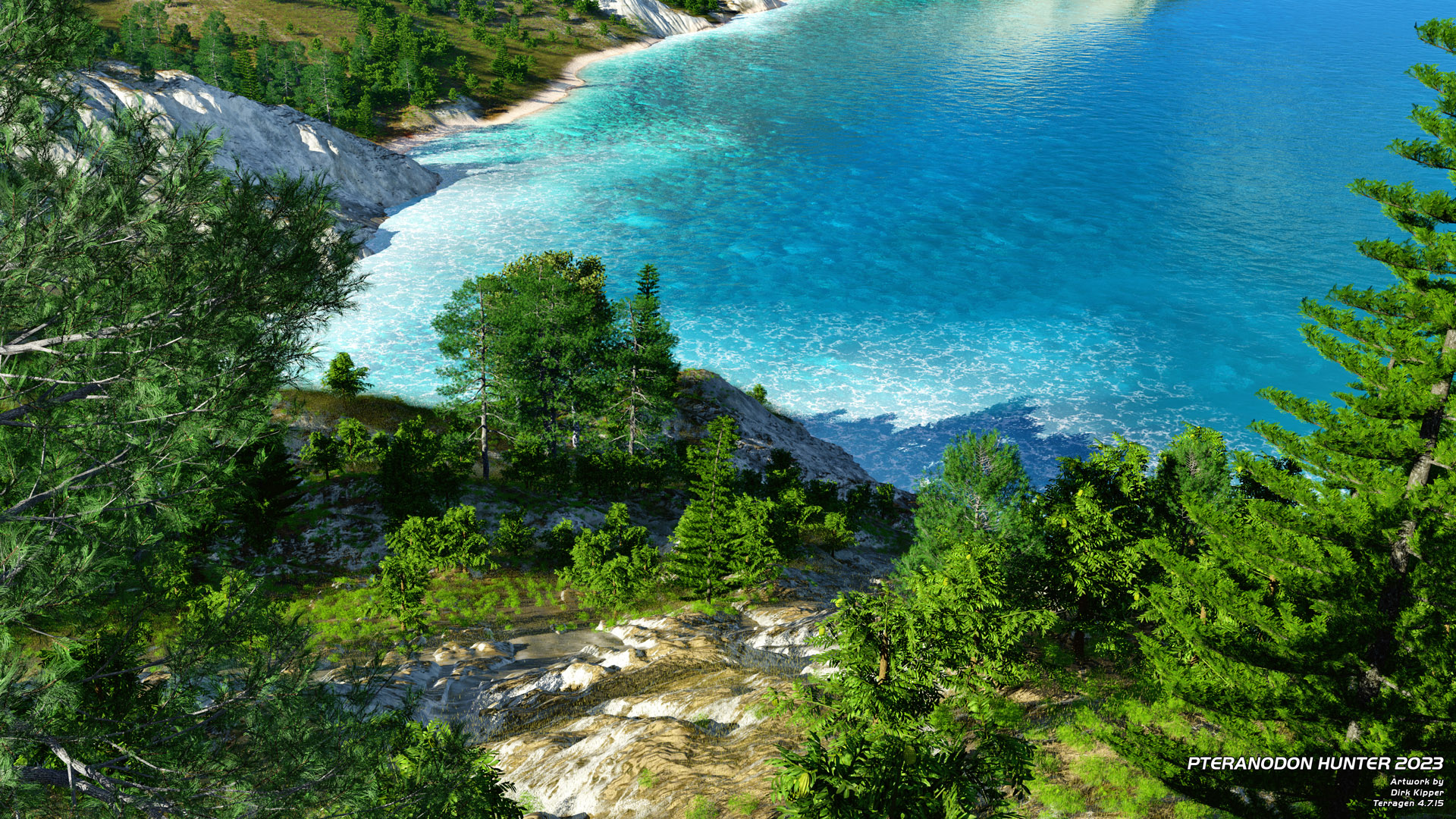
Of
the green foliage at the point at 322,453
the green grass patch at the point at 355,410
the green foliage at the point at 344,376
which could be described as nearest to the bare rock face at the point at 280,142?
the green grass patch at the point at 355,410

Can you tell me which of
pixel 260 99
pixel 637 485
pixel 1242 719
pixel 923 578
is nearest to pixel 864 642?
pixel 923 578

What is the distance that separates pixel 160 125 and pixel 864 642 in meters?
19.8

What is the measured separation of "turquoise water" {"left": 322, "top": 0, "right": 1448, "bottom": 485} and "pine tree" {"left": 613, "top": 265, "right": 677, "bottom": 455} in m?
29.2

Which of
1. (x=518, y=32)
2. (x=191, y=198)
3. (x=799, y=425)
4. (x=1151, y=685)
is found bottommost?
(x=799, y=425)

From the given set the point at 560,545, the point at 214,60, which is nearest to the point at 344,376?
the point at 560,545

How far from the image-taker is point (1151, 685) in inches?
780

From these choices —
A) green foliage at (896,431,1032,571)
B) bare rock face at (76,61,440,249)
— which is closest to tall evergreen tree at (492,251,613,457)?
green foliage at (896,431,1032,571)

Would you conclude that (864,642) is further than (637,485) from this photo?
No

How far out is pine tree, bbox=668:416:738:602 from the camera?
3466 cm

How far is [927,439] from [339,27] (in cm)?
16803

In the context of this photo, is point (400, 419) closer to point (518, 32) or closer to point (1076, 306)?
point (1076, 306)

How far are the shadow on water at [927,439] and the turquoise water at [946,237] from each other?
31 cm

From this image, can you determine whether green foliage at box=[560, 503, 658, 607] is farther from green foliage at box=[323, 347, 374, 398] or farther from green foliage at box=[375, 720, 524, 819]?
green foliage at box=[323, 347, 374, 398]

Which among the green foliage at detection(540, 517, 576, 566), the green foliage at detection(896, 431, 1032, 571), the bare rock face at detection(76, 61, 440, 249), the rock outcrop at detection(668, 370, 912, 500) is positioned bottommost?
the rock outcrop at detection(668, 370, 912, 500)
